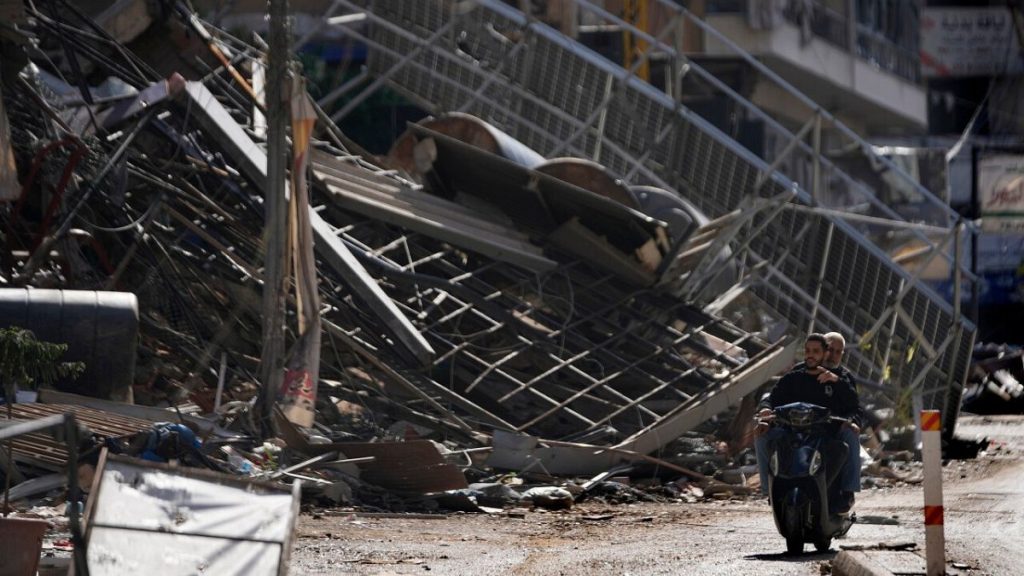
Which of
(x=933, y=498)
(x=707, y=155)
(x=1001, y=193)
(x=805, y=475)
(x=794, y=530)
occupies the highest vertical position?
(x=707, y=155)

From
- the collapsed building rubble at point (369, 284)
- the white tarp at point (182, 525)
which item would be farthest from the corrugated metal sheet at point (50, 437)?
the white tarp at point (182, 525)

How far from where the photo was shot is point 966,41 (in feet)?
182

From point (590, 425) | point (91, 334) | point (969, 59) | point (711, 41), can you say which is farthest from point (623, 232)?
point (969, 59)

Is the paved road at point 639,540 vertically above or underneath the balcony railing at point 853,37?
underneath

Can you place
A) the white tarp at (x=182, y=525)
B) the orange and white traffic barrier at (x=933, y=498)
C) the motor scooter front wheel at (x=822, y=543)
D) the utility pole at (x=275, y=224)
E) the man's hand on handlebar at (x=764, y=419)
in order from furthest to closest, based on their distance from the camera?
1. the utility pole at (x=275, y=224)
2. the man's hand on handlebar at (x=764, y=419)
3. the motor scooter front wheel at (x=822, y=543)
4. the orange and white traffic barrier at (x=933, y=498)
5. the white tarp at (x=182, y=525)

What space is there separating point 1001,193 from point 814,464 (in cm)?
2976

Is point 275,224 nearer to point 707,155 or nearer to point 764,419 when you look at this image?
point 764,419

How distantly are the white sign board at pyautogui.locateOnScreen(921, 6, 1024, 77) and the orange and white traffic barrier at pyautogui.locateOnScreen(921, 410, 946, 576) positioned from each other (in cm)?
4621

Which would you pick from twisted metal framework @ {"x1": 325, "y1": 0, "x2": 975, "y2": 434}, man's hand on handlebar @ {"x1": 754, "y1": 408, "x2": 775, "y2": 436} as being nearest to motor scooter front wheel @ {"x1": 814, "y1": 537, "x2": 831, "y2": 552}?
man's hand on handlebar @ {"x1": 754, "y1": 408, "x2": 775, "y2": 436}

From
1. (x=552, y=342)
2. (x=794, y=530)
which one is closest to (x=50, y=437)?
(x=794, y=530)

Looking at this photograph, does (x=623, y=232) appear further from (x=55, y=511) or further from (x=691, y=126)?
(x=55, y=511)

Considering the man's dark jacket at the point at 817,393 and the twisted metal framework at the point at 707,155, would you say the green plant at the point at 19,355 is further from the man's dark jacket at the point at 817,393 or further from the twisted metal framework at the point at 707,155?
the twisted metal framework at the point at 707,155

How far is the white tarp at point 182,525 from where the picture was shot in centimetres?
736

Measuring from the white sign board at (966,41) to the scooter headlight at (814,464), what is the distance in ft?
147
